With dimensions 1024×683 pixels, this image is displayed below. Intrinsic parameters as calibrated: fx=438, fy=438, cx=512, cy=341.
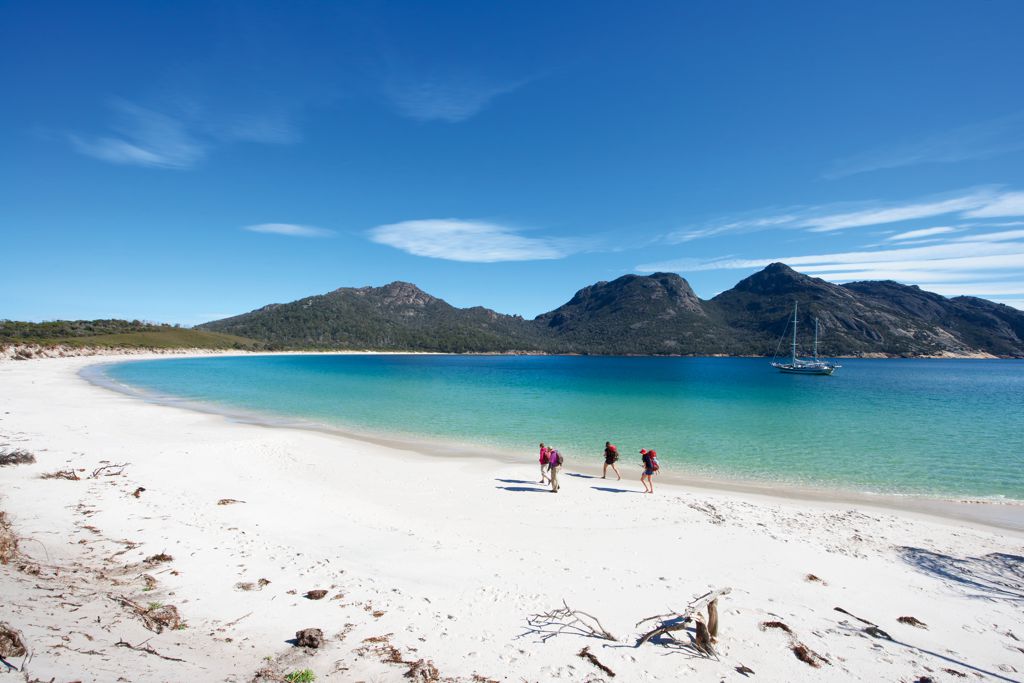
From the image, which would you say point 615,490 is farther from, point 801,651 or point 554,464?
point 801,651

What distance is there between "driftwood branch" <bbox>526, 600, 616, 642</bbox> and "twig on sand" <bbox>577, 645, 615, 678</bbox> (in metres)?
0.39

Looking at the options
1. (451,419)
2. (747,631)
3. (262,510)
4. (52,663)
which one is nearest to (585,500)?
(747,631)

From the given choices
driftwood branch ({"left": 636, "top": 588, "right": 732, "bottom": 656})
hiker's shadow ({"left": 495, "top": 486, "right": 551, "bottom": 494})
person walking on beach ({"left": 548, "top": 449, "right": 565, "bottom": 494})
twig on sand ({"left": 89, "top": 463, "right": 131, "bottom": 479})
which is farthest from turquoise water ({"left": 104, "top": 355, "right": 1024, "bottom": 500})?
twig on sand ({"left": 89, "top": 463, "right": 131, "bottom": 479})

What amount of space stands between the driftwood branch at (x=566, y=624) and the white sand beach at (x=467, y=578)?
96mm

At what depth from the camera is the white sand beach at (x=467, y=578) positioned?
19.2 ft

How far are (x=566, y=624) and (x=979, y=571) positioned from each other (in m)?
9.85

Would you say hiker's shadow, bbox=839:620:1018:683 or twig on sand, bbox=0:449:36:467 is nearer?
hiker's shadow, bbox=839:620:1018:683

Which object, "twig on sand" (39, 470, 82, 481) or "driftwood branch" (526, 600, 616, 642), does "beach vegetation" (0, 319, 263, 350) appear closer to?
"twig on sand" (39, 470, 82, 481)

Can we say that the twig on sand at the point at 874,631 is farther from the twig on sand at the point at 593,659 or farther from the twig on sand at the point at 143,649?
the twig on sand at the point at 143,649

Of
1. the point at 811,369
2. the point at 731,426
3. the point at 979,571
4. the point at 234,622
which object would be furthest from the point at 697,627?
the point at 811,369

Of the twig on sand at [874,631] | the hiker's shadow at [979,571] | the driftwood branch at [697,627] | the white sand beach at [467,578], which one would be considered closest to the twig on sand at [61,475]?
the white sand beach at [467,578]

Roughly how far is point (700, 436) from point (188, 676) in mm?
26159

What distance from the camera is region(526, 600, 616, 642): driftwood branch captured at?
6613mm

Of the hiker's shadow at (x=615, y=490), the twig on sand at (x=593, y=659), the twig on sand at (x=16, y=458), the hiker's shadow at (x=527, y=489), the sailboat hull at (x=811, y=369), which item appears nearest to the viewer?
the twig on sand at (x=593, y=659)
